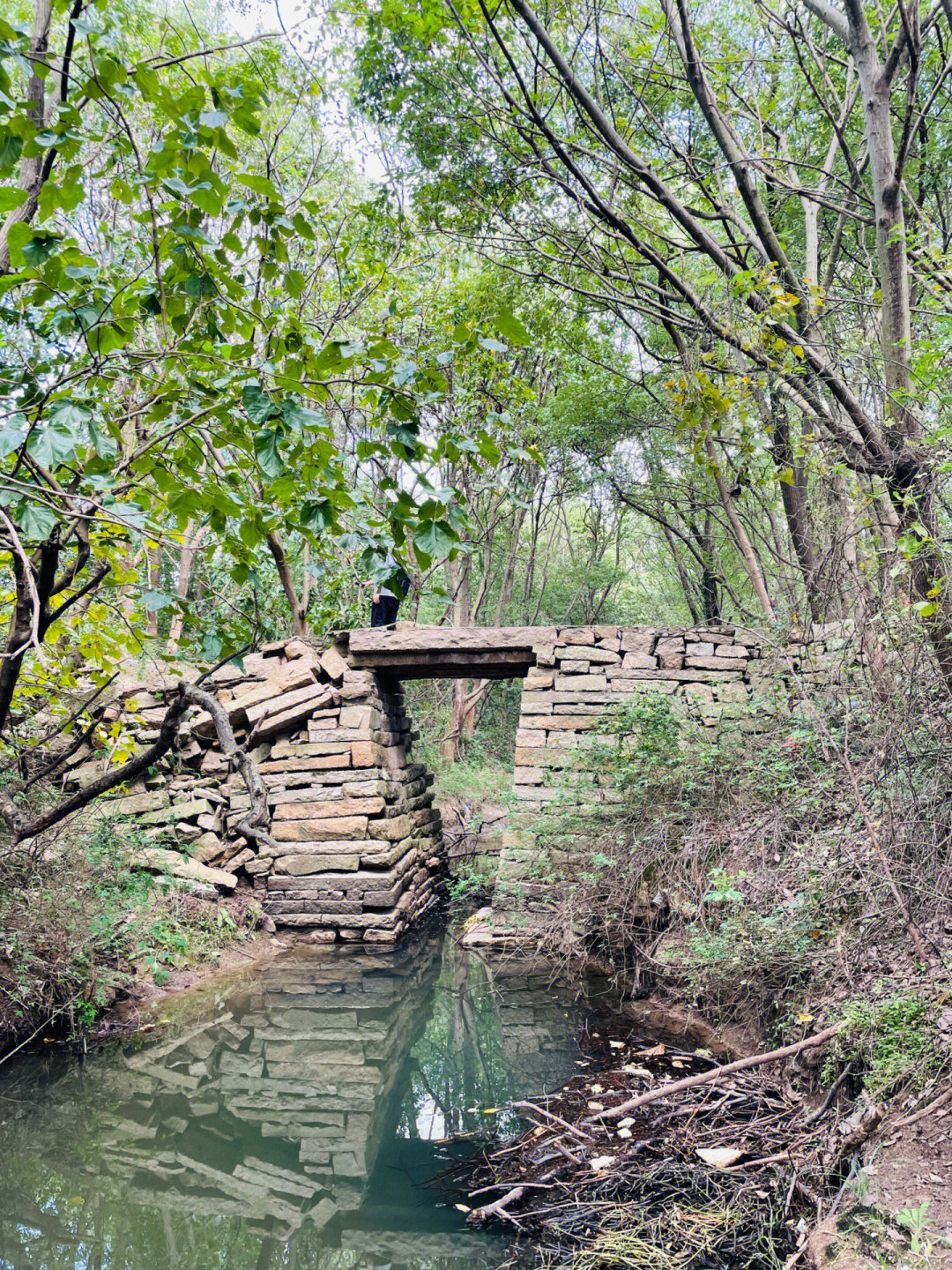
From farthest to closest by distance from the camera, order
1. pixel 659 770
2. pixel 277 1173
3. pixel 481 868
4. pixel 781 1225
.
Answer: pixel 481 868 < pixel 659 770 < pixel 277 1173 < pixel 781 1225

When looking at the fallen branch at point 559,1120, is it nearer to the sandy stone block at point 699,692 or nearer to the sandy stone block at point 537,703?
the sandy stone block at point 537,703

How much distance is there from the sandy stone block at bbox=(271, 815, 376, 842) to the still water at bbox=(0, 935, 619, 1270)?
1383mm

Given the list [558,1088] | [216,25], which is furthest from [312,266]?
[558,1088]

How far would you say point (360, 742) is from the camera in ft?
24.0

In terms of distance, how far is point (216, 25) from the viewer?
32.6 feet

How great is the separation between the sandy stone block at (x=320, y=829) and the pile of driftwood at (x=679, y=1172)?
3.62m

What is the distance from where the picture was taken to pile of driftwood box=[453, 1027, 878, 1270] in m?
2.56

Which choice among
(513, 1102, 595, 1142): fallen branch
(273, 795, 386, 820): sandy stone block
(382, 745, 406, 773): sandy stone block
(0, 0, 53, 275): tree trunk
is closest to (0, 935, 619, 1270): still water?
(513, 1102, 595, 1142): fallen branch

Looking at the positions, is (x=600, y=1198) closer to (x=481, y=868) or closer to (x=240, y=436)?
(x=240, y=436)

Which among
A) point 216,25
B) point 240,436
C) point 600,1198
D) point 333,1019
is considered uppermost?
point 216,25

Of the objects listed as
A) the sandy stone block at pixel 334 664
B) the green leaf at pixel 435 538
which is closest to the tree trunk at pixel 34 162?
the green leaf at pixel 435 538

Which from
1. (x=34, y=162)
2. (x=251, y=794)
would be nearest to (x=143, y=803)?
(x=251, y=794)

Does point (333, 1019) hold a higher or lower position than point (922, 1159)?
lower

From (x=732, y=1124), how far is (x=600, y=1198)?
2.03 ft
